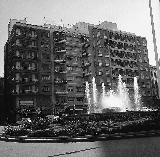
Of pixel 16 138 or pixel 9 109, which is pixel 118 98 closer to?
pixel 9 109

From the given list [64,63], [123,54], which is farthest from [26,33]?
[123,54]

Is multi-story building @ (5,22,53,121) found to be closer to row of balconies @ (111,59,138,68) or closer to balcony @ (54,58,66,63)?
balcony @ (54,58,66,63)

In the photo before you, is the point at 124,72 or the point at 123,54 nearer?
the point at 124,72

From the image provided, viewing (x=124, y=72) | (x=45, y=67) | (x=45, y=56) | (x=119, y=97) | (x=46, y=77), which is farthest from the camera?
(x=124, y=72)

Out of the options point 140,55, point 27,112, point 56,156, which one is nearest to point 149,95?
point 140,55

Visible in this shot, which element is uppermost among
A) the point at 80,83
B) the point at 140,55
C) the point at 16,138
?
the point at 140,55

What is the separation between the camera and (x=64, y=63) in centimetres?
6359

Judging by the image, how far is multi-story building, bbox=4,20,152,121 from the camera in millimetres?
56219

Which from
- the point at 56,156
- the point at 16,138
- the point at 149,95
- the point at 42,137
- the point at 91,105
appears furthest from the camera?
the point at 149,95

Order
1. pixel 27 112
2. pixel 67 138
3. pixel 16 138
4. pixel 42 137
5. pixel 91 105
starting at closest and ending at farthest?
1. pixel 67 138
2. pixel 42 137
3. pixel 16 138
4. pixel 27 112
5. pixel 91 105

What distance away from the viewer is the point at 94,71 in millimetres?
67375

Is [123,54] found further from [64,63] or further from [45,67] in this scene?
[45,67]

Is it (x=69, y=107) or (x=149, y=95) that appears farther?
(x=149, y=95)

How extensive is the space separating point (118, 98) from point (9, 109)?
29.7m
